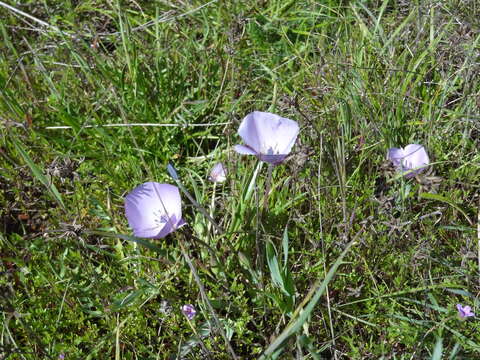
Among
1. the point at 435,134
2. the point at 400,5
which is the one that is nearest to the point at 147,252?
the point at 435,134

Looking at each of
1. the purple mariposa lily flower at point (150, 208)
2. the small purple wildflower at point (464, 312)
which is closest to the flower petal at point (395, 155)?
the small purple wildflower at point (464, 312)

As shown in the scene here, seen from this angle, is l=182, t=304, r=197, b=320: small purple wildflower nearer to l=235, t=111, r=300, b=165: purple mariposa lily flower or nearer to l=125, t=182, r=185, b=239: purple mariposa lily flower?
l=125, t=182, r=185, b=239: purple mariposa lily flower

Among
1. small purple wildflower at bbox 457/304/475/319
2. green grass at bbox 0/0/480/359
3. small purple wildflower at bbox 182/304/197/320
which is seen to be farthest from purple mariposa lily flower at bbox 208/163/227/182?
small purple wildflower at bbox 457/304/475/319

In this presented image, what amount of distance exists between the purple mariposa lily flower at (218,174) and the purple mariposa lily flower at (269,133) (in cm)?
21

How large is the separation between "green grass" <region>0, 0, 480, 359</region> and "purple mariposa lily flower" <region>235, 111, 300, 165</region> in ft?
0.20

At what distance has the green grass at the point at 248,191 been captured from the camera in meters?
1.33

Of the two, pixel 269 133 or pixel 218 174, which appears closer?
pixel 269 133

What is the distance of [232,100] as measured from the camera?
1851 millimetres

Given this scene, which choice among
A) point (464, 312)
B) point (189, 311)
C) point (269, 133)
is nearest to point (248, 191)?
point (269, 133)

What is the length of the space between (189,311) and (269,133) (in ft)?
1.59

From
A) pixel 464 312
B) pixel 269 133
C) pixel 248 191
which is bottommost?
pixel 464 312

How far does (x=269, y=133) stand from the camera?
1.47m

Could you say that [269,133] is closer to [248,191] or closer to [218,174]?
[248,191]

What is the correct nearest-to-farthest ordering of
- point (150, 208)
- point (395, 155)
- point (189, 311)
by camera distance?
point (189, 311) < point (150, 208) < point (395, 155)
